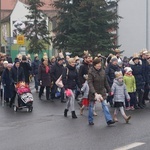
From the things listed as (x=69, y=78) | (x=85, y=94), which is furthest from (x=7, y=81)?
(x=85, y=94)

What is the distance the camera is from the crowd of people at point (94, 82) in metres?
14.0

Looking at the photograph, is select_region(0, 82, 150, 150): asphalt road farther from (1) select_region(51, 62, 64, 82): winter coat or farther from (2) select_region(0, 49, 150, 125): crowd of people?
(1) select_region(51, 62, 64, 82): winter coat

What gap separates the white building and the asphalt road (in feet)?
113

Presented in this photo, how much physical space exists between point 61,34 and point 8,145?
105 ft

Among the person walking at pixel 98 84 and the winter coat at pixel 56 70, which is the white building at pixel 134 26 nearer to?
the winter coat at pixel 56 70

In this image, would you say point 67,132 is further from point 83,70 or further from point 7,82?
point 7,82

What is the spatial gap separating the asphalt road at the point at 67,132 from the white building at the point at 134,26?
113 ft

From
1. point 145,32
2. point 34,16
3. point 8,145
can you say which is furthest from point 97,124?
point 34,16

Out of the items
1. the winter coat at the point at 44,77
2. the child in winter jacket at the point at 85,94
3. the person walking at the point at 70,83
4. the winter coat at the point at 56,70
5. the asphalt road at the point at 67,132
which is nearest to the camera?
the asphalt road at the point at 67,132

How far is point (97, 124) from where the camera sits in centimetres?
1437

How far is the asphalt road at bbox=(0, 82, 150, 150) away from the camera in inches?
438

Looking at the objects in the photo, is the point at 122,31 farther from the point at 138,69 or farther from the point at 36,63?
the point at 138,69

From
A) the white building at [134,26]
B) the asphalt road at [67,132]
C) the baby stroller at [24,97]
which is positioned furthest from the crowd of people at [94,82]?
the white building at [134,26]

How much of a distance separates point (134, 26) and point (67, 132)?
40.9 metres
